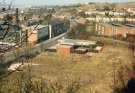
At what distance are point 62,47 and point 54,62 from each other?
5.16ft

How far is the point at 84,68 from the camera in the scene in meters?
7.96

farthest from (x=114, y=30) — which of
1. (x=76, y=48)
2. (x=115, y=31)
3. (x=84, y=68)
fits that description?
(x=84, y=68)

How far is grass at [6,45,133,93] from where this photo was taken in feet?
20.4

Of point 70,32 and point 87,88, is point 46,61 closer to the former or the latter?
point 87,88

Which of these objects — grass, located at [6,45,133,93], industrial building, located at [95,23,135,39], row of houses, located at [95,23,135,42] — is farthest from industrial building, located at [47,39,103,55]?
industrial building, located at [95,23,135,39]

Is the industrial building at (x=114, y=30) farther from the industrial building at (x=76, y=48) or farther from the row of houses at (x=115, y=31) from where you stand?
the industrial building at (x=76, y=48)

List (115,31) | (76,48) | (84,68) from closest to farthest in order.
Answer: (84,68) → (76,48) → (115,31)

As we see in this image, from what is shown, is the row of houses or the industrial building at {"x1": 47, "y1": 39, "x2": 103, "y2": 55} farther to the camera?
the row of houses

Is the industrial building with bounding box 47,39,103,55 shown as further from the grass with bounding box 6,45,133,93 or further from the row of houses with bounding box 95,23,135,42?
the row of houses with bounding box 95,23,135,42

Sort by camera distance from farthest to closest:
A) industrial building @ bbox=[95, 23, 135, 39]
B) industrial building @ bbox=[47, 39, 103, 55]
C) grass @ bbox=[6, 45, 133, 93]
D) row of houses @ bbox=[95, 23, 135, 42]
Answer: industrial building @ bbox=[95, 23, 135, 39], row of houses @ bbox=[95, 23, 135, 42], industrial building @ bbox=[47, 39, 103, 55], grass @ bbox=[6, 45, 133, 93]

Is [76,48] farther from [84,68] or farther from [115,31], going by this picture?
[115,31]

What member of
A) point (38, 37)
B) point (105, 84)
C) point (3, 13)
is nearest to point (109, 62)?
point (105, 84)

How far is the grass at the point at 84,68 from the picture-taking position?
6211 mm

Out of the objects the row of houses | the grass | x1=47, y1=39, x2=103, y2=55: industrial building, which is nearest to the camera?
the grass
